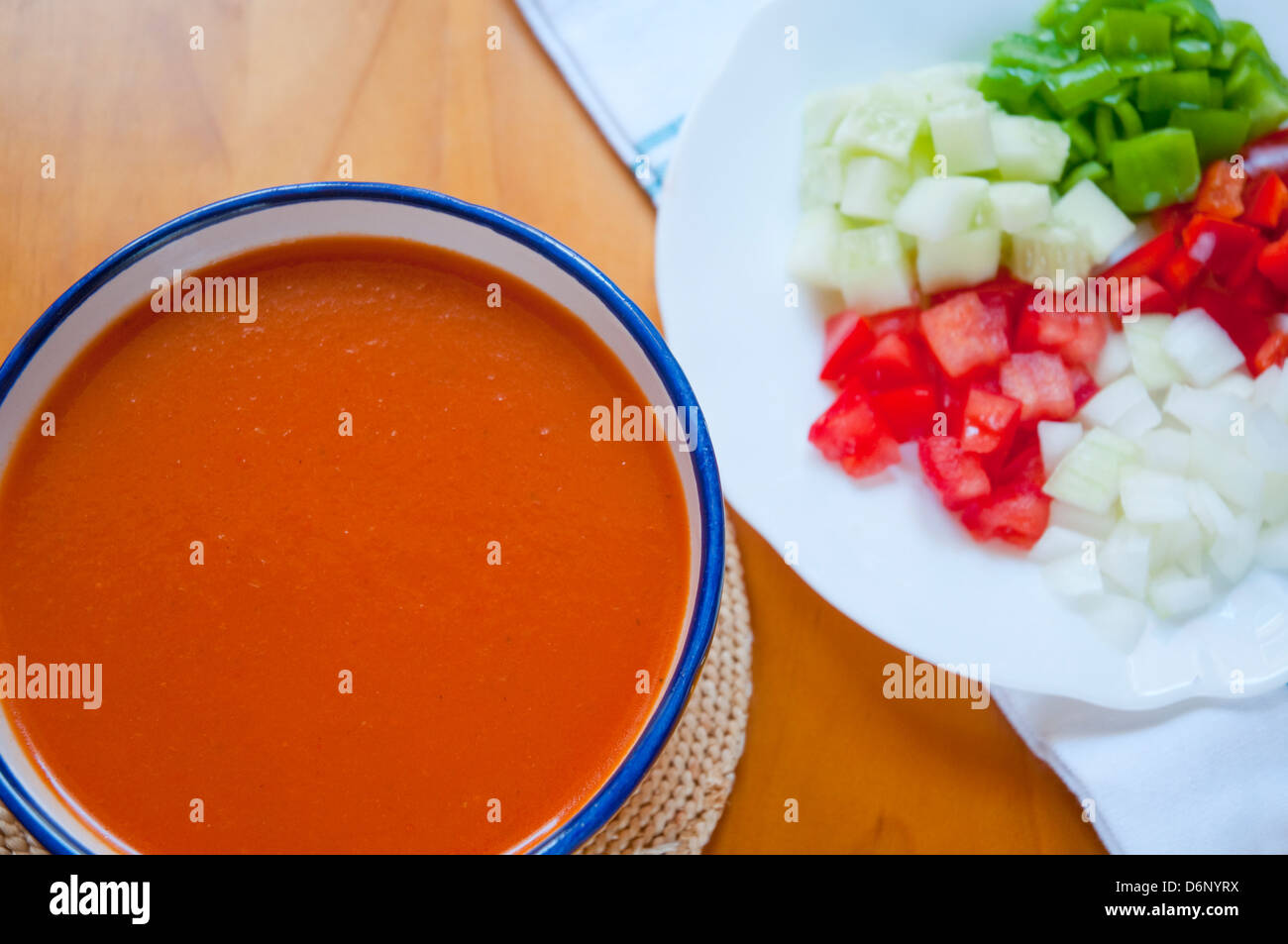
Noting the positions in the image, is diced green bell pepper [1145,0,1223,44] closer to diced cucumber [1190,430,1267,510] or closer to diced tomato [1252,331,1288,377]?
diced tomato [1252,331,1288,377]

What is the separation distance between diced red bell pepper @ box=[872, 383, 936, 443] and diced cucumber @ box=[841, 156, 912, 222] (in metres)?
0.27

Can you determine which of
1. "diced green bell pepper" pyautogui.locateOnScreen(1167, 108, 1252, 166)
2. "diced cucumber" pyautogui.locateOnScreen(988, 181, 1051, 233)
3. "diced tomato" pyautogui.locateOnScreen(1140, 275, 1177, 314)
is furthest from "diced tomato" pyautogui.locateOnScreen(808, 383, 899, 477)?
"diced green bell pepper" pyautogui.locateOnScreen(1167, 108, 1252, 166)

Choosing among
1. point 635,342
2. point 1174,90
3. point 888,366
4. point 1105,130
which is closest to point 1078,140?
point 1105,130

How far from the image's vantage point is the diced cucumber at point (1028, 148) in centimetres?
164

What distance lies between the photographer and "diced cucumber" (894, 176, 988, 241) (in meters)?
1.60

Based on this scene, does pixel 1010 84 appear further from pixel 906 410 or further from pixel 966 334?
pixel 906 410

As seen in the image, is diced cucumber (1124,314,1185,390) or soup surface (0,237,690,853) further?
diced cucumber (1124,314,1185,390)

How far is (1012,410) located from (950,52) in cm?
58

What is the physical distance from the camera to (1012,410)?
5.23 ft

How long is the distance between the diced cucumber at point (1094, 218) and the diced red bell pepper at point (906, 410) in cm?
33

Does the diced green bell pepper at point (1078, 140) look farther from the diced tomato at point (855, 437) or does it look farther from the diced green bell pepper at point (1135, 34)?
the diced tomato at point (855, 437)

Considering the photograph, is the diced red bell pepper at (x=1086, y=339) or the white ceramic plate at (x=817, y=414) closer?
the white ceramic plate at (x=817, y=414)

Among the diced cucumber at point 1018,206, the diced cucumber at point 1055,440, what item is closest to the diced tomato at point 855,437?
the diced cucumber at point 1055,440

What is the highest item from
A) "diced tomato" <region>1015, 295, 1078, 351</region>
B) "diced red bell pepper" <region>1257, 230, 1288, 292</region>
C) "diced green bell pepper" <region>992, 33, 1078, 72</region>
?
"diced green bell pepper" <region>992, 33, 1078, 72</region>
